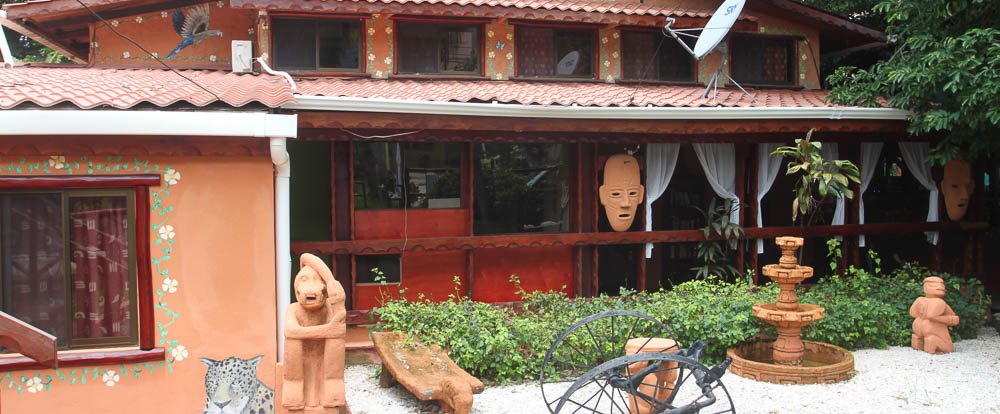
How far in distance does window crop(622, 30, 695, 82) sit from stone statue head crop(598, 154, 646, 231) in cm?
205

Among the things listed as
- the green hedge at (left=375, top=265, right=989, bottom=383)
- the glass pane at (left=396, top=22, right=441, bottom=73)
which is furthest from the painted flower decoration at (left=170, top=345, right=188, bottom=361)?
the glass pane at (left=396, top=22, right=441, bottom=73)

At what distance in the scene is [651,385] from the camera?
18.8 feet

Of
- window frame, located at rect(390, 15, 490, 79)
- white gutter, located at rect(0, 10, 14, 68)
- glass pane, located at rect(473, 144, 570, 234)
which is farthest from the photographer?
window frame, located at rect(390, 15, 490, 79)

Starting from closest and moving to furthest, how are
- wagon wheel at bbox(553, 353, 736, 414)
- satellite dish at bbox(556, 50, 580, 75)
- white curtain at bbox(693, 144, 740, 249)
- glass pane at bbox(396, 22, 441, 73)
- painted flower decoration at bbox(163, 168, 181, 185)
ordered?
wagon wheel at bbox(553, 353, 736, 414) → painted flower decoration at bbox(163, 168, 181, 185) → white curtain at bbox(693, 144, 740, 249) → glass pane at bbox(396, 22, 441, 73) → satellite dish at bbox(556, 50, 580, 75)

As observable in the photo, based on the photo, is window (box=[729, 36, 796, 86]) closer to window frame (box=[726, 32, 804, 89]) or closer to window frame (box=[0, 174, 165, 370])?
window frame (box=[726, 32, 804, 89])

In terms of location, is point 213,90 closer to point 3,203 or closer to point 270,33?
point 3,203

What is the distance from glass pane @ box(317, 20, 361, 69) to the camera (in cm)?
1026

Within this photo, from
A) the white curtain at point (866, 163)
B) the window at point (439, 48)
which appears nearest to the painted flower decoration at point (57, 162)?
the window at point (439, 48)

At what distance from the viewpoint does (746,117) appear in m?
9.21

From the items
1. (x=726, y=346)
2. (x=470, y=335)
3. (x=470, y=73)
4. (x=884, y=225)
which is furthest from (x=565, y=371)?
(x=884, y=225)

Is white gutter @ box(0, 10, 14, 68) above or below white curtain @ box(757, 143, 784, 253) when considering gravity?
above

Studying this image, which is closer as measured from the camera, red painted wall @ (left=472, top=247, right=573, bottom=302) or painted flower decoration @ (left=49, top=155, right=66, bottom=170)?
painted flower decoration @ (left=49, top=155, right=66, bottom=170)

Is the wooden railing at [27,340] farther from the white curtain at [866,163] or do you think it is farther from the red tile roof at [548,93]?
the white curtain at [866,163]

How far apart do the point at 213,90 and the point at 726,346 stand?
554 cm
